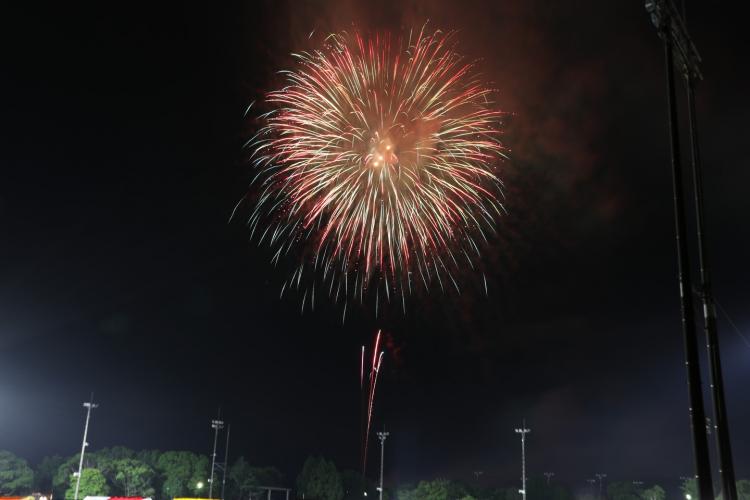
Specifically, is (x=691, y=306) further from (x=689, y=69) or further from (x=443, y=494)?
(x=443, y=494)

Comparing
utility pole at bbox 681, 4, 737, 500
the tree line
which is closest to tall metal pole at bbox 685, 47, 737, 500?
utility pole at bbox 681, 4, 737, 500

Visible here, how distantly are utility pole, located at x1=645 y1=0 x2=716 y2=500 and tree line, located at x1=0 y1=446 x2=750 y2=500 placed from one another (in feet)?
328

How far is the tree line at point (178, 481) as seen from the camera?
107 metres

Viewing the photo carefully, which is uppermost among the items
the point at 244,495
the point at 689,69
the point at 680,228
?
the point at 689,69

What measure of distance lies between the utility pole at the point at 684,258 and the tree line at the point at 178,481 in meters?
100

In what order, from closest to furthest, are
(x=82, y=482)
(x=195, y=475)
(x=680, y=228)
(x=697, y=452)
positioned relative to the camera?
(x=697, y=452), (x=680, y=228), (x=82, y=482), (x=195, y=475)

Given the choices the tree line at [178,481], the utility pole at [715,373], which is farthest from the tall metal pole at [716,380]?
the tree line at [178,481]

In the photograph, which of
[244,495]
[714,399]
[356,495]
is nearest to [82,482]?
[244,495]

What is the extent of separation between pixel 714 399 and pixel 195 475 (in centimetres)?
11479

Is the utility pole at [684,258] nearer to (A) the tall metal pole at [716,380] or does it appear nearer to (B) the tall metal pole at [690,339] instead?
(B) the tall metal pole at [690,339]

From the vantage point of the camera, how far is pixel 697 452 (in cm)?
1065

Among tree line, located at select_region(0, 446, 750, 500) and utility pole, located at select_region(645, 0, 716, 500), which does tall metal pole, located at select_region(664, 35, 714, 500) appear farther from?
tree line, located at select_region(0, 446, 750, 500)

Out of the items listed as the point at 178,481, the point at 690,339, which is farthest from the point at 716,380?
the point at 178,481

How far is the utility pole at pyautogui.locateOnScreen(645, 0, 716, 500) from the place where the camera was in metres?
10.6
